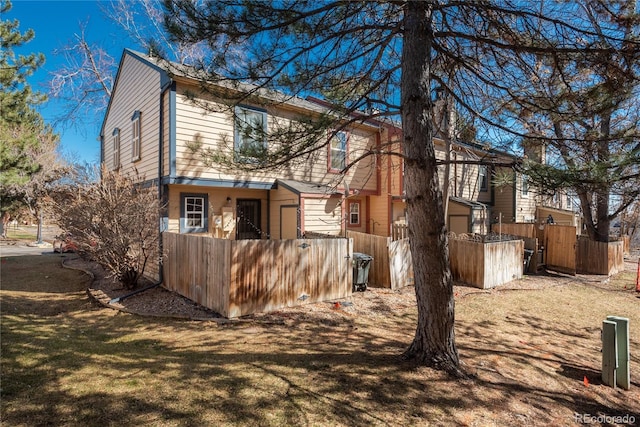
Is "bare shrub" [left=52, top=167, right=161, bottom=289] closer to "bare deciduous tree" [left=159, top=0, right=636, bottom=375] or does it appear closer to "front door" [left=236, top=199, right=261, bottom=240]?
"front door" [left=236, top=199, right=261, bottom=240]

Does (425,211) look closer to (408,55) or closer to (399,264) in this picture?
(408,55)

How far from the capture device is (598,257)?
13.1 meters

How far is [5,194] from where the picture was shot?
22.7 meters

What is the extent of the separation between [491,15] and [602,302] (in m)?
8.63

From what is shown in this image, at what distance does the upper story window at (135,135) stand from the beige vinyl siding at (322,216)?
231 inches

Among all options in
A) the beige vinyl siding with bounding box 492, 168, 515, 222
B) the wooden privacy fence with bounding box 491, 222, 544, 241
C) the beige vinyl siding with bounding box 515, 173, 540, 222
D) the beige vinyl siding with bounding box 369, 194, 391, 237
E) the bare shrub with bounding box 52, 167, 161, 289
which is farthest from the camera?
the beige vinyl siding with bounding box 515, 173, 540, 222

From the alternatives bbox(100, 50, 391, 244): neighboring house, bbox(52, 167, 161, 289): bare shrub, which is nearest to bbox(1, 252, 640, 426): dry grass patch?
bbox(52, 167, 161, 289): bare shrub

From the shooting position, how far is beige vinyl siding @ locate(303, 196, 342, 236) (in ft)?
36.8

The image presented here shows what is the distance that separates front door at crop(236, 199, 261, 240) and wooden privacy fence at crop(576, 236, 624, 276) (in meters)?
12.9

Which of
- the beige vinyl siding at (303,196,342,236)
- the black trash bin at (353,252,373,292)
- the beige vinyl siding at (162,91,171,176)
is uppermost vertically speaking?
the beige vinyl siding at (162,91,171,176)

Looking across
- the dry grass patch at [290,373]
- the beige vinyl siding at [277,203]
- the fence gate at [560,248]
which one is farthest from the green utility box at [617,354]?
the fence gate at [560,248]

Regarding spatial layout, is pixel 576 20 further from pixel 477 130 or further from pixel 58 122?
pixel 58 122

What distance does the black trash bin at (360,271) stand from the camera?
29.8 ft

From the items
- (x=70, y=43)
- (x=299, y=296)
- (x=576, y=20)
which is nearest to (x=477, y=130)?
(x=576, y=20)
